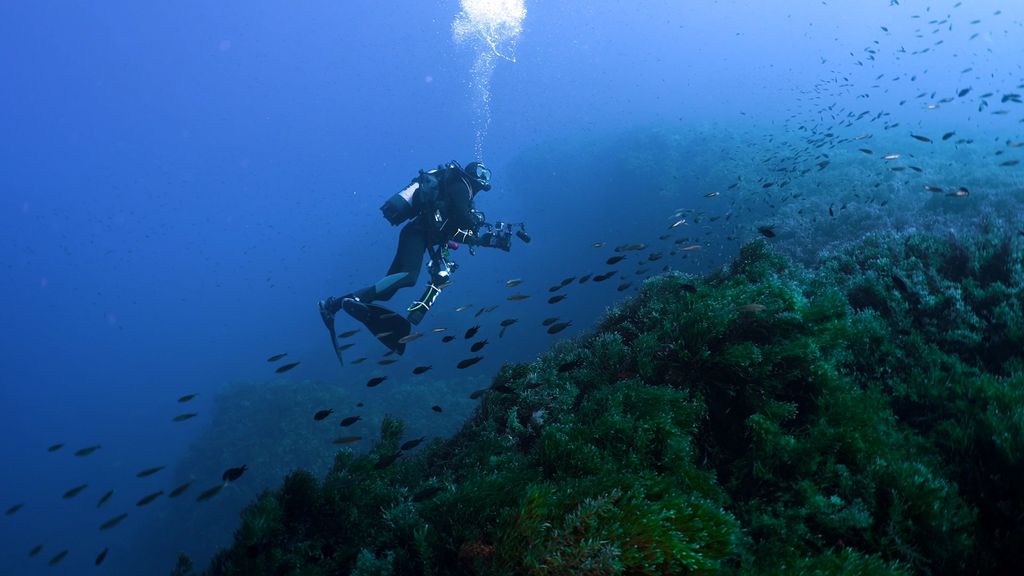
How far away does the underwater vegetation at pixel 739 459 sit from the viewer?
286 centimetres

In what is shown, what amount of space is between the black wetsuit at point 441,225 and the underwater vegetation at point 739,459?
571 centimetres

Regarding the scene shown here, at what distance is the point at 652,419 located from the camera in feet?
12.9

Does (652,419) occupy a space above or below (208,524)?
above

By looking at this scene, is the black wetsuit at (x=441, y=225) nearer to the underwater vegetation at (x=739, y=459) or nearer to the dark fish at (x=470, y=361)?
the underwater vegetation at (x=739, y=459)

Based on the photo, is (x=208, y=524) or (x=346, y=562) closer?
(x=346, y=562)

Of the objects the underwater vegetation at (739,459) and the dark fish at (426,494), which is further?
the dark fish at (426,494)

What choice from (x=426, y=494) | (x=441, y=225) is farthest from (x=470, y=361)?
(x=441, y=225)

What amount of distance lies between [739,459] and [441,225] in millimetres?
8816

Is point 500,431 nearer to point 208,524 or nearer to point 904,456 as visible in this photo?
point 904,456

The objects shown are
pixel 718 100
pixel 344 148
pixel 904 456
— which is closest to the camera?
pixel 904 456

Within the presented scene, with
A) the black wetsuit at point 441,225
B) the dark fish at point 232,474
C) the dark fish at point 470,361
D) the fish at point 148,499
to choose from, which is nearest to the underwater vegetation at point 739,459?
the dark fish at point 232,474

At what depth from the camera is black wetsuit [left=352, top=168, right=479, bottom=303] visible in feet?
36.5

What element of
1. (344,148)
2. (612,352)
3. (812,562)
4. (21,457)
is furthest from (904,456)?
(344,148)

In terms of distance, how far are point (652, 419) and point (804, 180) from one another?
921 inches
